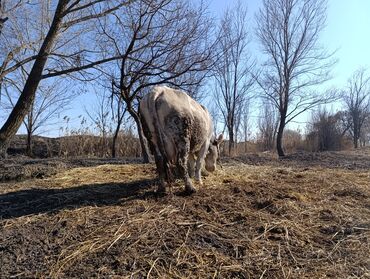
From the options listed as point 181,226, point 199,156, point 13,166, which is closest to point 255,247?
point 181,226

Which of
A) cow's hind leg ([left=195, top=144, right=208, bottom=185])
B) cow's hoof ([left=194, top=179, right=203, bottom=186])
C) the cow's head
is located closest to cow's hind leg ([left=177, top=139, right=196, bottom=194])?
cow's hoof ([left=194, top=179, right=203, bottom=186])

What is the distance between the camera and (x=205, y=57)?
27.8 feet

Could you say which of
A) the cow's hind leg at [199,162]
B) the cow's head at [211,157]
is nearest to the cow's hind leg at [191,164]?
the cow's hind leg at [199,162]

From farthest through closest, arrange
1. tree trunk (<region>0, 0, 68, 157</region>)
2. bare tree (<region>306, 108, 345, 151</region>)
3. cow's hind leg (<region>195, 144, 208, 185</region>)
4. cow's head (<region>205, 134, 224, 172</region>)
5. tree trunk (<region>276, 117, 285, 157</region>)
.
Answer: bare tree (<region>306, 108, 345, 151</region>)
tree trunk (<region>276, 117, 285, 157</region>)
tree trunk (<region>0, 0, 68, 157</region>)
cow's head (<region>205, 134, 224, 172</region>)
cow's hind leg (<region>195, 144, 208, 185</region>)

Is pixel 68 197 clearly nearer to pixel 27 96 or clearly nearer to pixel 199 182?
pixel 199 182

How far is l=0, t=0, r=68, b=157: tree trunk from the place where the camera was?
25.3 feet

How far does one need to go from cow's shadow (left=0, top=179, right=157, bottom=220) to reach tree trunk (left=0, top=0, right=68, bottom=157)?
317cm

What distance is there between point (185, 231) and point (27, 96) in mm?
6356

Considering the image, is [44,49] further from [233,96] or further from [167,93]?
[233,96]

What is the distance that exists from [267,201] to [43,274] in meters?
2.85

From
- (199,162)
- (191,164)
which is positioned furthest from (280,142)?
(199,162)

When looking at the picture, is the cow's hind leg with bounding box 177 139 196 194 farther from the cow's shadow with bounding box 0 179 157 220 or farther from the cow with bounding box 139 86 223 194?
the cow's shadow with bounding box 0 179 157 220

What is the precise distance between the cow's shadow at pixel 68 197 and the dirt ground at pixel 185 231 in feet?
0.05

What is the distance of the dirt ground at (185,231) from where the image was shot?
9.09 ft
